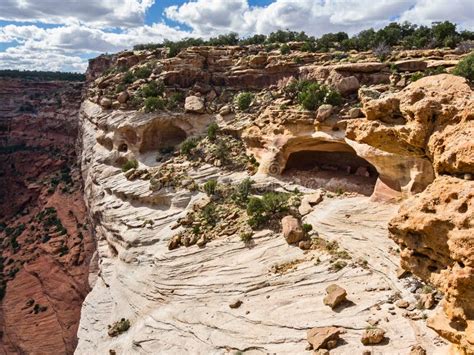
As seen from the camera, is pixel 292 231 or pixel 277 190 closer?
pixel 292 231

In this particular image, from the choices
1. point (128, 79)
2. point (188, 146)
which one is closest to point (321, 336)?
point (188, 146)

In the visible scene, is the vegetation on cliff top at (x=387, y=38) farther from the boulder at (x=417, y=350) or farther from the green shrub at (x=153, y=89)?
the boulder at (x=417, y=350)

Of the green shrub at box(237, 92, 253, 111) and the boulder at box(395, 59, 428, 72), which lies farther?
the green shrub at box(237, 92, 253, 111)

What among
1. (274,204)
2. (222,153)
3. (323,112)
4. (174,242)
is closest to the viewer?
(274,204)

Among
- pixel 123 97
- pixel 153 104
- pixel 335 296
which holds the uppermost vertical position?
pixel 123 97

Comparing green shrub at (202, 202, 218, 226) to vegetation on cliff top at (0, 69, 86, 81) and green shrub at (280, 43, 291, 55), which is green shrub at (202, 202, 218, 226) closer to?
green shrub at (280, 43, 291, 55)

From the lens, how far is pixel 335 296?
14.9 m

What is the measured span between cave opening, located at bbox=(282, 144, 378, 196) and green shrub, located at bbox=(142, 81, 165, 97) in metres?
14.8

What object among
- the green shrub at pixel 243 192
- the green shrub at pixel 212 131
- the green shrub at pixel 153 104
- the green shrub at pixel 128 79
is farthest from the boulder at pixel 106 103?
the green shrub at pixel 243 192

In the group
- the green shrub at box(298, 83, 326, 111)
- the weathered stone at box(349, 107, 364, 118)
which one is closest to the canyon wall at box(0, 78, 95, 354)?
the green shrub at box(298, 83, 326, 111)

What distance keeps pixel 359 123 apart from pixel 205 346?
12.0 meters

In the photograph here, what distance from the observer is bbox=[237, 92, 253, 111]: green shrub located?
3256 cm

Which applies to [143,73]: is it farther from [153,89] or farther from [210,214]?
[210,214]

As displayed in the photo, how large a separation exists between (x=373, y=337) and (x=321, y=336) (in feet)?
5.79
